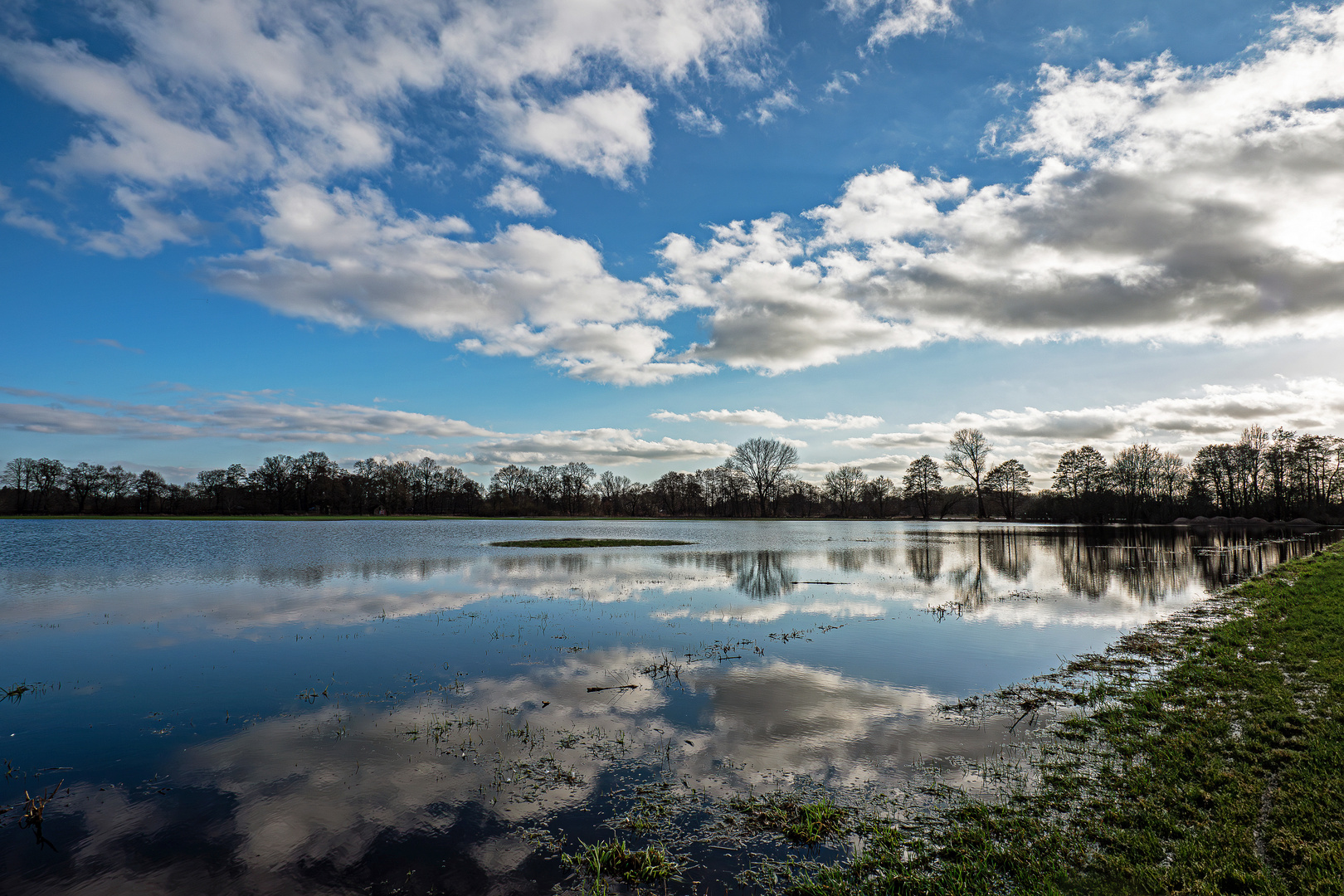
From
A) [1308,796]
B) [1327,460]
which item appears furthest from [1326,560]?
[1327,460]

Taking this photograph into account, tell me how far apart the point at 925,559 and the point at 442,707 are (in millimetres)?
34916

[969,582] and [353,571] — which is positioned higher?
[353,571]

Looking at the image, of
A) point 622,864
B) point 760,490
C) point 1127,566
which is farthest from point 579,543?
point 760,490

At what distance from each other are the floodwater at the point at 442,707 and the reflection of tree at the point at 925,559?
394 cm

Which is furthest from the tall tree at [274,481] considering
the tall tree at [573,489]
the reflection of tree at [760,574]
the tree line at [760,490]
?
the reflection of tree at [760,574]

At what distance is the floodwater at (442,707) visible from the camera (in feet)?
20.5

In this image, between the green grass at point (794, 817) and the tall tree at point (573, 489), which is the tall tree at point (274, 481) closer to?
the tall tree at point (573, 489)

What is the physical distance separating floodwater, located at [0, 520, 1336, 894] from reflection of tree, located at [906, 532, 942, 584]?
3939 mm

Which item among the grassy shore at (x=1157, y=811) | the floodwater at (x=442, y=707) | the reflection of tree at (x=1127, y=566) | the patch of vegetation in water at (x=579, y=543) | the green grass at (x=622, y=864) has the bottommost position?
the patch of vegetation in water at (x=579, y=543)

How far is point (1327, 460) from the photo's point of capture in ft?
295

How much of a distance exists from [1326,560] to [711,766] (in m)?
37.4

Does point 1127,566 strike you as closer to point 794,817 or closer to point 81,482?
point 794,817

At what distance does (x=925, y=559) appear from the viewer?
3888 cm

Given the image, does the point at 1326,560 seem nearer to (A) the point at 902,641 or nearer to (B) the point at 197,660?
(A) the point at 902,641
